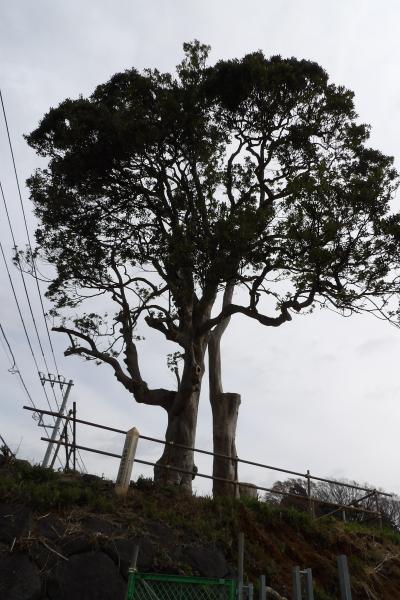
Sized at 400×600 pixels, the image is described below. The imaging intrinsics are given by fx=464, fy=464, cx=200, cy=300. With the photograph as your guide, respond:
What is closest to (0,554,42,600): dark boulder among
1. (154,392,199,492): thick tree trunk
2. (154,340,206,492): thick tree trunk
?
(154,392,199,492): thick tree trunk

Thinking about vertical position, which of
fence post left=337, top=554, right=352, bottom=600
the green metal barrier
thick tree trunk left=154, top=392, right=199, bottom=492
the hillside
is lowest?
fence post left=337, top=554, right=352, bottom=600

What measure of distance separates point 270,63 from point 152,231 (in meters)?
6.17

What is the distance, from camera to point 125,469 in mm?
8781

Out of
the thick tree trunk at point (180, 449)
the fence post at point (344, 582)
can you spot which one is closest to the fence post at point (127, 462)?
the thick tree trunk at point (180, 449)

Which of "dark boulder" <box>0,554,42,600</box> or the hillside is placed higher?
the hillside

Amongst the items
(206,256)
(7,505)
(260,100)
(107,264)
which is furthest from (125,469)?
(260,100)

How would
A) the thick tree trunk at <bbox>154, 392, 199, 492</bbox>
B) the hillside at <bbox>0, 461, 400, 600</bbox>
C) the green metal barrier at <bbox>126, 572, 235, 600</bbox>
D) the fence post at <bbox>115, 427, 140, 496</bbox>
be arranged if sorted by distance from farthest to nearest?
the thick tree trunk at <bbox>154, 392, 199, 492</bbox>, the fence post at <bbox>115, 427, 140, 496</bbox>, the hillside at <bbox>0, 461, 400, 600</bbox>, the green metal barrier at <bbox>126, 572, 235, 600</bbox>

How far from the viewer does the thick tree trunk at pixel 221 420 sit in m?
11.4

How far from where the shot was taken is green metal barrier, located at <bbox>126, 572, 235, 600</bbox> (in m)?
5.74

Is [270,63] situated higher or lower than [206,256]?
higher

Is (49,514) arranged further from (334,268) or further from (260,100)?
(260,100)

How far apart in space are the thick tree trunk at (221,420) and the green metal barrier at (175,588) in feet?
14.0

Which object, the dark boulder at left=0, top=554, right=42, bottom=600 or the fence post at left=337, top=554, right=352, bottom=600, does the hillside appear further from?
the fence post at left=337, top=554, right=352, bottom=600

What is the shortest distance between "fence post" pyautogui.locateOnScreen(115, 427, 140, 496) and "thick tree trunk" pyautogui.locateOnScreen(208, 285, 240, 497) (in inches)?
113
